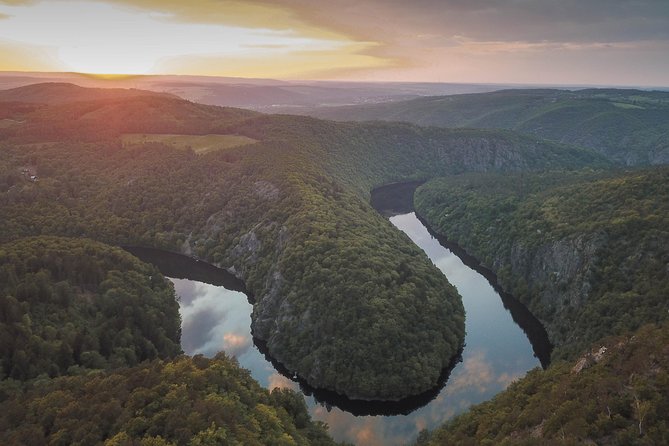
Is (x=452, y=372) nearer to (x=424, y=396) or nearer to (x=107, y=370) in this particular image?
(x=424, y=396)

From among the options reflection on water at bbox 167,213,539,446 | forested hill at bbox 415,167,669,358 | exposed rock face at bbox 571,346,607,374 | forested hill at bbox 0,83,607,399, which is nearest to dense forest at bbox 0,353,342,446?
reflection on water at bbox 167,213,539,446

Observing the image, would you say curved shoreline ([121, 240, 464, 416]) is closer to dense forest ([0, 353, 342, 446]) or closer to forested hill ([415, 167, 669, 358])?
Result: dense forest ([0, 353, 342, 446])

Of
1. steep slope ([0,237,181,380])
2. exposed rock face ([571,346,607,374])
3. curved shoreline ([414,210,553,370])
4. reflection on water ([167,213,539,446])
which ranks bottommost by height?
reflection on water ([167,213,539,446])

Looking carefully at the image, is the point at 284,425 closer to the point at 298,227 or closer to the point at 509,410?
the point at 509,410

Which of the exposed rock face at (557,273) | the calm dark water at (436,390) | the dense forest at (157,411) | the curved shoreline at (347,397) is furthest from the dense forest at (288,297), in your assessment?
the calm dark water at (436,390)

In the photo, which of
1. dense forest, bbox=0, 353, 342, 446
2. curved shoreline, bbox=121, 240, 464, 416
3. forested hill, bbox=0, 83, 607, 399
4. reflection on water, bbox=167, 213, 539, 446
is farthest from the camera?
forested hill, bbox=0, 83, 607, 399

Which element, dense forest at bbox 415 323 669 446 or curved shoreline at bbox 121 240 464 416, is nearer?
dense forest at bbox 415 323 669 446

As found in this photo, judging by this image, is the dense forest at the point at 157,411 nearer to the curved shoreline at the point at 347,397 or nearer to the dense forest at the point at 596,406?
the curved shoreline at the point at 347,397
